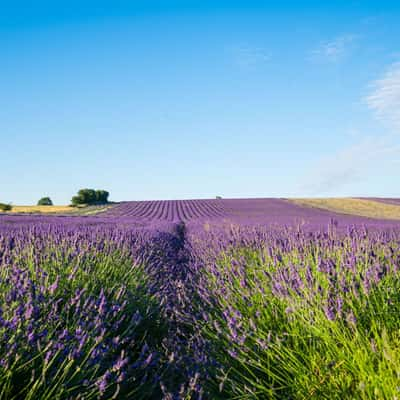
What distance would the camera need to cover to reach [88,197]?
133 ft

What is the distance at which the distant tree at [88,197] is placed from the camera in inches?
1569

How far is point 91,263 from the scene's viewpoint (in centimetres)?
357

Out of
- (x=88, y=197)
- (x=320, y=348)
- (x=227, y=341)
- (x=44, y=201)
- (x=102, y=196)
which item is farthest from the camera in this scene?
(x=44, y=201)

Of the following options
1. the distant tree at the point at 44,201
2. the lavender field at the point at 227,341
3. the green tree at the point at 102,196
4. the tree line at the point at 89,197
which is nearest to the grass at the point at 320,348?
the lavender field at the point at 227,341

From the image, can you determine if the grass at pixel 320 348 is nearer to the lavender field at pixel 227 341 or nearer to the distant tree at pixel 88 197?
the lavender field at pixel 227 341

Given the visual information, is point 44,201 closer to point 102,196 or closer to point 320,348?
point 102,196

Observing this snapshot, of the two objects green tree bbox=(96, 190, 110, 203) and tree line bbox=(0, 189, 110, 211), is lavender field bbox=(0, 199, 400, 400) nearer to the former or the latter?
tree line bbox=(0, 189, 110, 211)

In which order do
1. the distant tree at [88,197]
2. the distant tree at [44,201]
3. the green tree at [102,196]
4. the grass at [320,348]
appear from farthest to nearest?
the distant tree at [44,201] → the green tree at [102,196] → the distant tree at [88,197] → the grass at [320,348]

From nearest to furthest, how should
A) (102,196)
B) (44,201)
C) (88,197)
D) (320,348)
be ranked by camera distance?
(320,348)
(88,197)
(102,196)
(44,201)

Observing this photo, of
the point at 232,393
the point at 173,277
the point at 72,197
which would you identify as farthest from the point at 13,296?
the point at 72,197

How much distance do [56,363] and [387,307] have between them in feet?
5.04

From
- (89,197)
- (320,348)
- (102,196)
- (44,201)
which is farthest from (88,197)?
(320,348)

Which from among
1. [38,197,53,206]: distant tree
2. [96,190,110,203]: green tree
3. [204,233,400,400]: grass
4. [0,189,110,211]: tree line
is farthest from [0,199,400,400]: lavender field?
[38,197,53,206]: distant tree

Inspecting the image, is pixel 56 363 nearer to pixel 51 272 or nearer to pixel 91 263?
pixel 51 272
